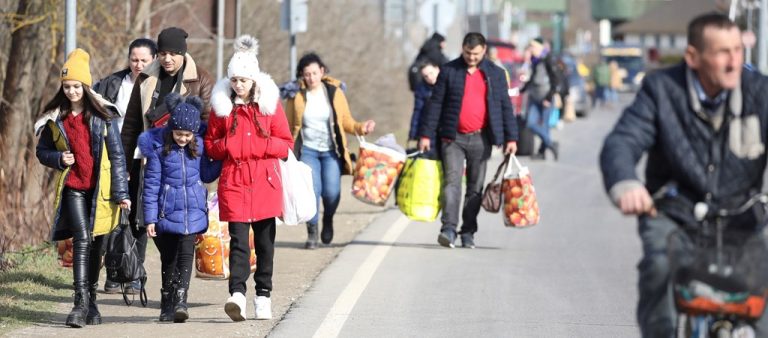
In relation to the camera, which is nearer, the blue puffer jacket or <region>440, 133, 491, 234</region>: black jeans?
the blue puffer jacket

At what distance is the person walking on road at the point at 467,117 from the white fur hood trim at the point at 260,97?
4.35 meters

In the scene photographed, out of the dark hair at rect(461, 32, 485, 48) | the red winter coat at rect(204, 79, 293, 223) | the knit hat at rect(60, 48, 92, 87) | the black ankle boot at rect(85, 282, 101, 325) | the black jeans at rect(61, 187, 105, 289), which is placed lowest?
the black ankle boot at rect(85, 282, 101, 325)

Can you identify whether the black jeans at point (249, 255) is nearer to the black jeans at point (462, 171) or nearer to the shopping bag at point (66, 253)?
the shopping bag at point (66, 253)

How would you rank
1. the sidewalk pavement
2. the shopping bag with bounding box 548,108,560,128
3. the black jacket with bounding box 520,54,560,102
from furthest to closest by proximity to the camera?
1. the shopping bag with bounding box 548,108,560,128
2. the black jacket with bounding box 520,54,560,102
3. the sidewalk pavement

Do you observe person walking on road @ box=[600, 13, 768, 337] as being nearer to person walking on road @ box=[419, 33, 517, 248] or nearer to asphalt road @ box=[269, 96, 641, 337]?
asphalt road @ box=[269, 96, 641, 337]

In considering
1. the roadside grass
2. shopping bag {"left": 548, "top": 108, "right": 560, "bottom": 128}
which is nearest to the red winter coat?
the roadside grass

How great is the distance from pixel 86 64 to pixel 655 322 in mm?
4736

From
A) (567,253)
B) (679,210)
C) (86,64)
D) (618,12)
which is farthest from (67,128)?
(618,12)

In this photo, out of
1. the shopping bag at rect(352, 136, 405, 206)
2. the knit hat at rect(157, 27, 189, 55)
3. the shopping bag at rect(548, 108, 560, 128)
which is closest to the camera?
the knit hat at rect(157, 27, 189, 55)

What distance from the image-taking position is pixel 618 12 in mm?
162000

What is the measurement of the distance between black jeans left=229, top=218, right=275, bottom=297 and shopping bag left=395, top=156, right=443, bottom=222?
171 inches

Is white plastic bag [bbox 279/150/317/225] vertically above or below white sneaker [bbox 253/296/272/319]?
above

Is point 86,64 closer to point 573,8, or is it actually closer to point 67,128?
point 67,128

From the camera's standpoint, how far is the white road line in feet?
32.0
